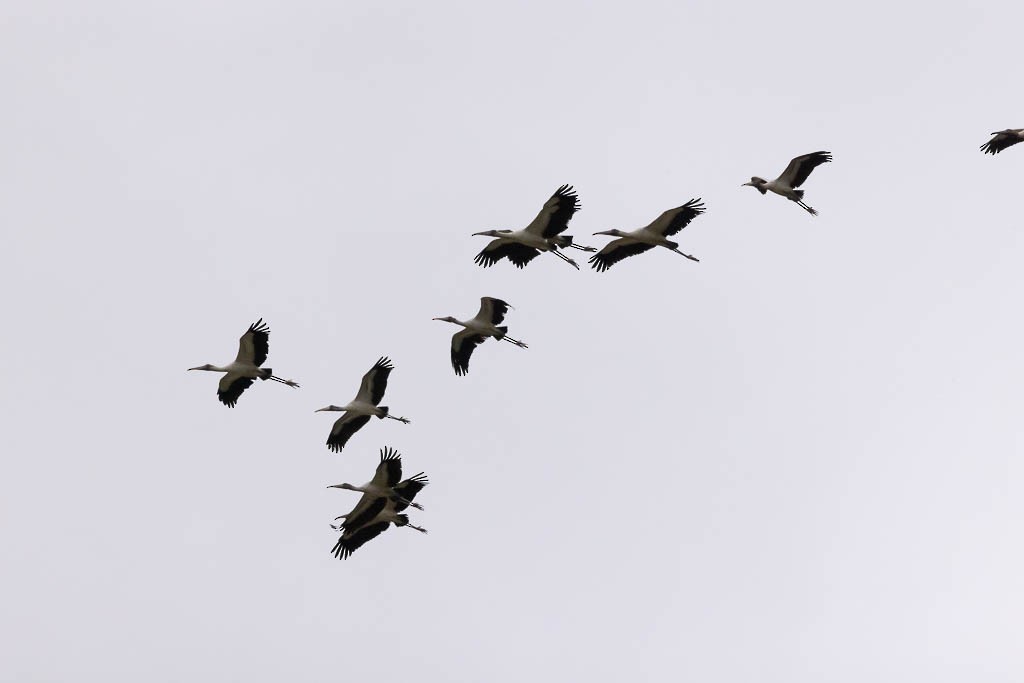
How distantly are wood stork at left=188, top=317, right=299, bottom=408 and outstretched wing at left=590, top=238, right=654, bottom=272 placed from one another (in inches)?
249

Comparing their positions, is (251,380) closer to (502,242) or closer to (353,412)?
(353,412)

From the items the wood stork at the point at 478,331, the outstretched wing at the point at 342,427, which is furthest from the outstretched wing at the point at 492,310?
the outstretched wing at the point at 342,427

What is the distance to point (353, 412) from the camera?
2074 inches

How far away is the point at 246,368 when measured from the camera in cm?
5228

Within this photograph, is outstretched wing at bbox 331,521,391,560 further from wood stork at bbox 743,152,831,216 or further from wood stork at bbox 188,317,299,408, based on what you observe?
wood stork at bbox 743,152,831,216

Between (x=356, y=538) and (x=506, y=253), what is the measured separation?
6.20 m

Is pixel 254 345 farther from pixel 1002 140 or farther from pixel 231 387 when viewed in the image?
pixel 1002 140

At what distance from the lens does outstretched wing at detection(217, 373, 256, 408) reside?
5269 cm

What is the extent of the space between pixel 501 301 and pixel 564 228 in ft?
6.86

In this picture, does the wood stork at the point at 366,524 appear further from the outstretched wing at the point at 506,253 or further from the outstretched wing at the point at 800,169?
the outstretched wing at the point at 800,169

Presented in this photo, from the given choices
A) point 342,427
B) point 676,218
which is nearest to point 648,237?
point 676,218

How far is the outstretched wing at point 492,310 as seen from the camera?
52284 mm

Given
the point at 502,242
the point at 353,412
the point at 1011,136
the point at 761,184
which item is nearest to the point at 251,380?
the point at 353,412

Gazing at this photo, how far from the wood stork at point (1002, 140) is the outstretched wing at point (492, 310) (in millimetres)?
9780
